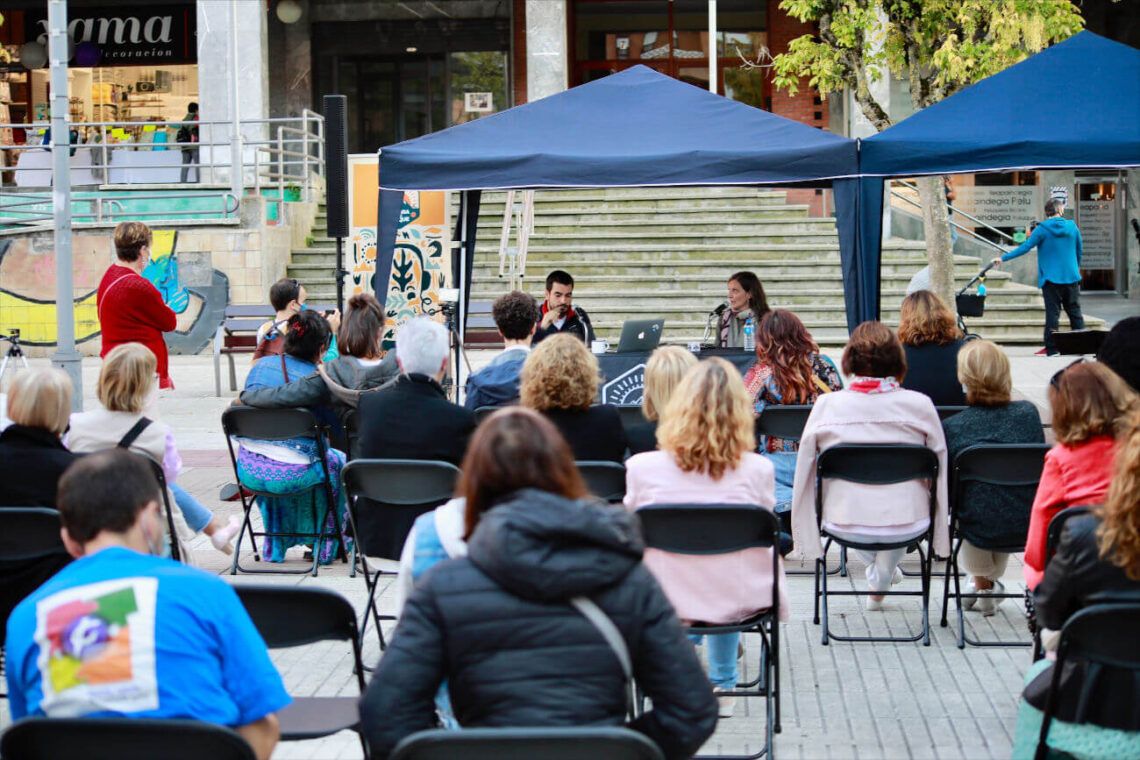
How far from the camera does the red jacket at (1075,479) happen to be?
4.93m

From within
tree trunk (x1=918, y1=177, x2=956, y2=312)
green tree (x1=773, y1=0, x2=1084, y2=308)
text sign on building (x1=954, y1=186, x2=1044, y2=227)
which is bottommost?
tree trunk (x1=918, y1=177, x2=956, y2=312)

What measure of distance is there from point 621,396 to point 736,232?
13186 millimetres

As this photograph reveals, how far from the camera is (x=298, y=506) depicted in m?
8.15

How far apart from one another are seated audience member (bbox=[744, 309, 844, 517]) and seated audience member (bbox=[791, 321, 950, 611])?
76cm

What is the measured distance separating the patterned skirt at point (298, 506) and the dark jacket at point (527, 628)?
492 cm

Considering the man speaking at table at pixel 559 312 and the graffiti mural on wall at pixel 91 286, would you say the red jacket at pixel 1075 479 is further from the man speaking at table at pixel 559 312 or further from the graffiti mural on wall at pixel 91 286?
the graffiti mural on wall at pixel 91 286

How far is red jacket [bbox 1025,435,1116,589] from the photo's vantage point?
493 cm

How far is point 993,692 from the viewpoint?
18.9 ft

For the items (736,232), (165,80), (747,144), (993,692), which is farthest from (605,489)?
(165,80)

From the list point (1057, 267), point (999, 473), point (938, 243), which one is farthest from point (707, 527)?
point (1057, 267)

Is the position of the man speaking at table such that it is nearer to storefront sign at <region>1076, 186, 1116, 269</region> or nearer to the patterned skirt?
the patterned skirt

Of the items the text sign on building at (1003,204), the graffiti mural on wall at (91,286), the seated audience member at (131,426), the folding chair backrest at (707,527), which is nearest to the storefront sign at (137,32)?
the graffiti mural on wall at (91,286)

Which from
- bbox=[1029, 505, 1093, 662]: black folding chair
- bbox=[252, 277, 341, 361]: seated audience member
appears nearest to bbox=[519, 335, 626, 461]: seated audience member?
bbox=[1029, 505, 1093, 662]: black folding chair

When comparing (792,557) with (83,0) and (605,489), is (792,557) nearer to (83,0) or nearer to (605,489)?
(605,489)
